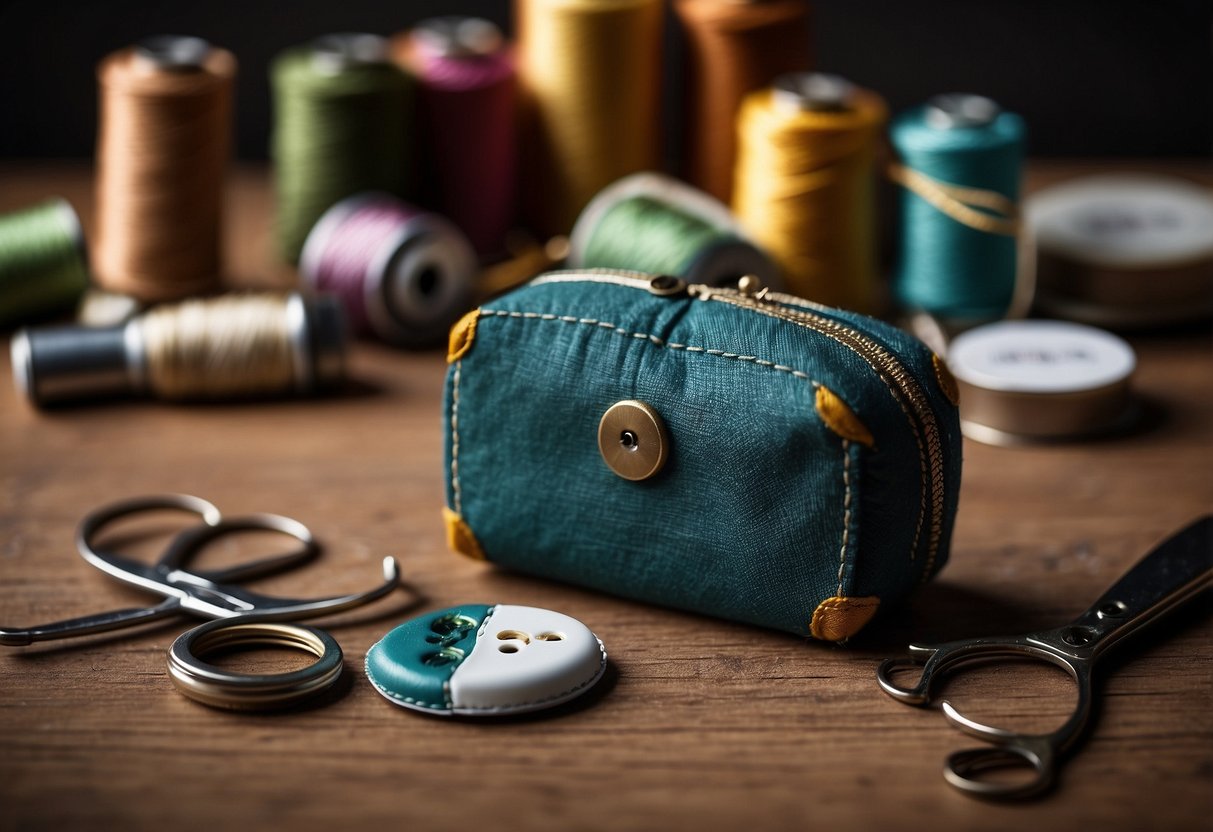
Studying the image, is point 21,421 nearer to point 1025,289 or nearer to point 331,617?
point 331,617

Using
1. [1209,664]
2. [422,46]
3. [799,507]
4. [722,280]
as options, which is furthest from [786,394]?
Result: [422,46]

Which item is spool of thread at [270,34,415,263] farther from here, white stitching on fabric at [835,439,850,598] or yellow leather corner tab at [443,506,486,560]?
white stitching on fabric at [835,439,850,598]

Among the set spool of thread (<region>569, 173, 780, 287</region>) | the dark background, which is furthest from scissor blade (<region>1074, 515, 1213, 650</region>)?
the dark background

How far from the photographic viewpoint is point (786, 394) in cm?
99

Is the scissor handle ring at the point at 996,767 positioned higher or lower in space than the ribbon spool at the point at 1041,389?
lower

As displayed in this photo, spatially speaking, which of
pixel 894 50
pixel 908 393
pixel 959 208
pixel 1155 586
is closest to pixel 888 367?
pixel 908 393

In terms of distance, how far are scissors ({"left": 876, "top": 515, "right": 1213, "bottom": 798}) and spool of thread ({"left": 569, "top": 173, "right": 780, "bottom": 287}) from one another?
57 cm

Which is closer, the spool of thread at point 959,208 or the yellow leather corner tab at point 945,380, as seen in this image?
the yellow leather corner tab at point 945,380

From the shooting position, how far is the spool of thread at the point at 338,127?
178 centimetres

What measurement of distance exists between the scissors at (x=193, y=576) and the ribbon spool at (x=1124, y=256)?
951 millimetres

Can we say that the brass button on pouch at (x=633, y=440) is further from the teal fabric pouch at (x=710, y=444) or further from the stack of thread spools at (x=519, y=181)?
the stack of thread spools at (x=519, y=181)

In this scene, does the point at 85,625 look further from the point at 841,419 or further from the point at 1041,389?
the point at 1041,389

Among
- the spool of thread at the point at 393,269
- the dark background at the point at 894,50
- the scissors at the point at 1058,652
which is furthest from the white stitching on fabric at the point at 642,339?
the dark background at the point at 894,50

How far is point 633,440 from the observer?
104 centimetres
